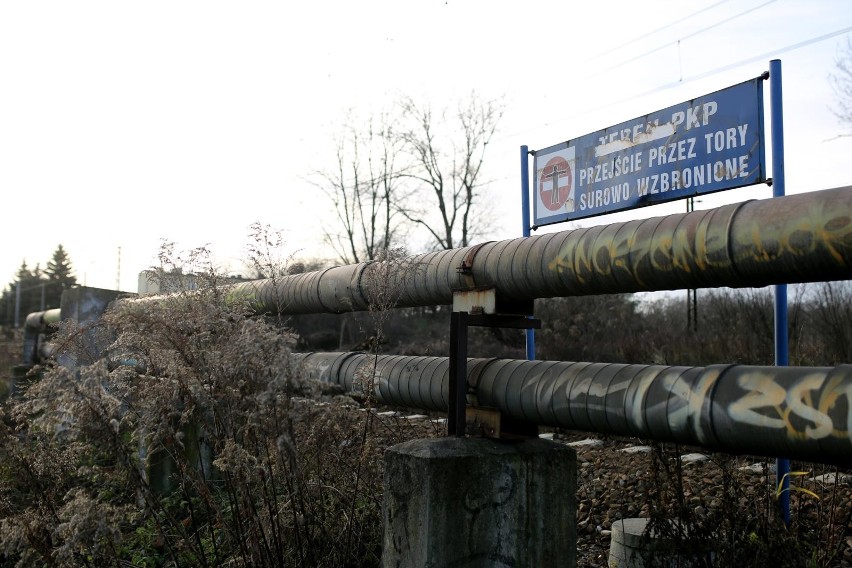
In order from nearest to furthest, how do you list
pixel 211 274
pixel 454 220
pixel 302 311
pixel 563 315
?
pixel 211 274
pixel 302 311
pixel 563 315
pixel 454 220

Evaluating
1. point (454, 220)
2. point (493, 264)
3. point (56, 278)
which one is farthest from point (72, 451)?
point (56, 278)

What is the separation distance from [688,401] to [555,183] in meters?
3.71

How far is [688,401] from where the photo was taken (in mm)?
2781

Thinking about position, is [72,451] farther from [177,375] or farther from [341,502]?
[341,502]

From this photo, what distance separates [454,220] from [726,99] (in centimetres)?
2897

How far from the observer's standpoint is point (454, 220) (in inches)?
1329

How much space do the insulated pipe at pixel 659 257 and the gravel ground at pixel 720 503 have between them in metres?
1.08

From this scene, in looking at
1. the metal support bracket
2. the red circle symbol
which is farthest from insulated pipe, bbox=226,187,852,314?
the red circle symbol

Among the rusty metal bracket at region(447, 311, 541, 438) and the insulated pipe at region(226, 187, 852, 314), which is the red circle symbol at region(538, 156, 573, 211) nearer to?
the insulated pipe at region(226, 187, 852, 314)

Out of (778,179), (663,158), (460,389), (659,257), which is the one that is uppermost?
(663,158)

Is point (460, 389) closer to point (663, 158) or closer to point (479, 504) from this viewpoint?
point (479, 504)

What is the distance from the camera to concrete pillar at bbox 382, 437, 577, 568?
316 centimetres

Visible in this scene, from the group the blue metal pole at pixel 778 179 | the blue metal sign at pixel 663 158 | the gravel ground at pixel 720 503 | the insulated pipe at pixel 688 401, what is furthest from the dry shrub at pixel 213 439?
the blue metal sign at pixel 663 158

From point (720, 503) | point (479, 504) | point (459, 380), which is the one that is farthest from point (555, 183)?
point (479, 504)
